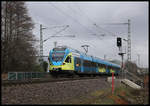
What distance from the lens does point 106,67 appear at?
141 ft

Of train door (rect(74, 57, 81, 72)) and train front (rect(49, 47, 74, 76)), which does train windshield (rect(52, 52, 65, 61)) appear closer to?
train front (rect(49, 47, 74, 76))

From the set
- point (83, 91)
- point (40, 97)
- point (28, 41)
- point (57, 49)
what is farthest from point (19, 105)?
point (28, 41)

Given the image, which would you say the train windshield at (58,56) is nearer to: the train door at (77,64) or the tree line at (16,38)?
the train door at (77,64)

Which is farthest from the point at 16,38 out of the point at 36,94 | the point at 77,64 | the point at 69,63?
the point at 36,94

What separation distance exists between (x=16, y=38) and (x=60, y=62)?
13465 mm

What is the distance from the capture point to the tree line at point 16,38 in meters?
31.0

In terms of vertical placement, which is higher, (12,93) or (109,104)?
(12,93)

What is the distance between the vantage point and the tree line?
1219 inches

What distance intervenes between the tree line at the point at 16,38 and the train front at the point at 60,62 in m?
10.4

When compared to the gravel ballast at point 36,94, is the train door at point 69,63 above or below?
above

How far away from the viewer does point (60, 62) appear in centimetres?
2172

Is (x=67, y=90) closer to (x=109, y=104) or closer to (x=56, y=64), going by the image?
(x=109, y=104)

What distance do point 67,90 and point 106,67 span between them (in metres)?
31.0

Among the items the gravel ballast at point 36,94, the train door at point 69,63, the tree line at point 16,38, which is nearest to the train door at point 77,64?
the train door at point 69,63
